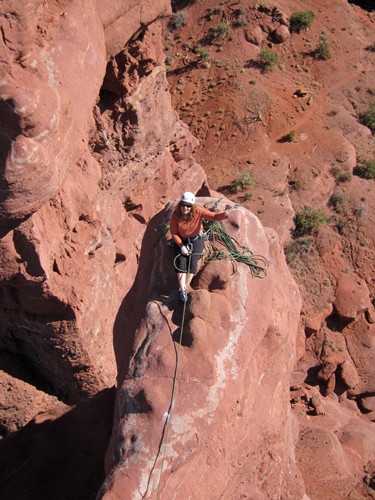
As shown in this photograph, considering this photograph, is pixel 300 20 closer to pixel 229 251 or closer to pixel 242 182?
pixel 242 182

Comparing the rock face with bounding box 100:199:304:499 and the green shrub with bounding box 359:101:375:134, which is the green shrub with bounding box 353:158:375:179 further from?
the rock face with bounding box 100:199:304:499

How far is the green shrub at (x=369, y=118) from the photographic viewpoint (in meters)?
19.2

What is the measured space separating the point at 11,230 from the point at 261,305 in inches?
144

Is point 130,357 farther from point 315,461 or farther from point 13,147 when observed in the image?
point 315,461

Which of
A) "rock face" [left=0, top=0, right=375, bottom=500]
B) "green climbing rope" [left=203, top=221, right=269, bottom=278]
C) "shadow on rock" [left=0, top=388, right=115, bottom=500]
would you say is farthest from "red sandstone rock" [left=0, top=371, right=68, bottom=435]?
"green climbing rope" [left=203, top=221, right=269, bottom=278]

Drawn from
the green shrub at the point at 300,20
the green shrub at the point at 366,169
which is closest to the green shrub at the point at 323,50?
the green shrub at the point at 300,20

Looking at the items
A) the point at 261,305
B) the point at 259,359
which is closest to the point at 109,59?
the point at 261,305

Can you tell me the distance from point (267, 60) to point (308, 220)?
7.69m

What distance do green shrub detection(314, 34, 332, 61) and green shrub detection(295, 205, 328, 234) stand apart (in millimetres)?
8229

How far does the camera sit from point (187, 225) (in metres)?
7.20

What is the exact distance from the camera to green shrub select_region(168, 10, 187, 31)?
21078 millimetres

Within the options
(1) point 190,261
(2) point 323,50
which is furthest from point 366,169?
(1) point 190,261

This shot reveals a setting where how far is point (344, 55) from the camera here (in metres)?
21.2

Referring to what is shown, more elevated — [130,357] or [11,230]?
[11,230]
